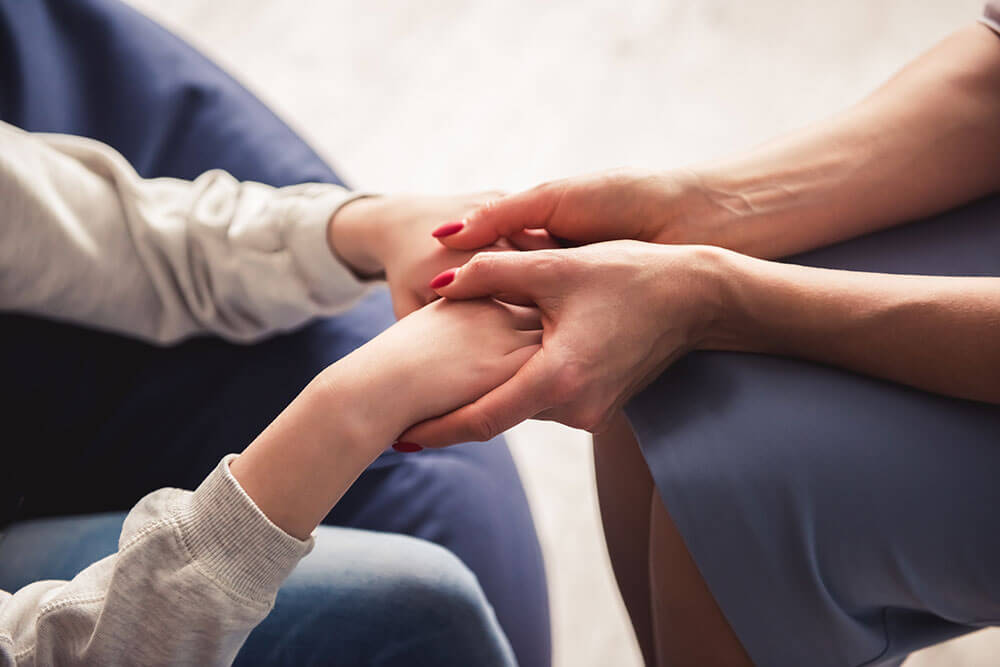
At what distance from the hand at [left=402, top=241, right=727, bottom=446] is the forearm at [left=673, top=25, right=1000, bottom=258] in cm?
11

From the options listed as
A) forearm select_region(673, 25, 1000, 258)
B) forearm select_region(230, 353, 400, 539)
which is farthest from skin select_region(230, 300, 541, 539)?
forearm select_region(673, 25, 1000, 258)

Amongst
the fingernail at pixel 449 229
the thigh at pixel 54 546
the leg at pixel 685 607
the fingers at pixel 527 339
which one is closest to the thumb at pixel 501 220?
the fingernail at pixel 449 229

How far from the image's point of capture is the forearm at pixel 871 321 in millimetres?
656

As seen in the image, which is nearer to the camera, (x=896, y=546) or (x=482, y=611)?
(x=896, y=546)

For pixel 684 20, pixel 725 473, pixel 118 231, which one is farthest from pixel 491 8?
pixel 725 473

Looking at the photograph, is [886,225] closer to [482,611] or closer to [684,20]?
[482,611]

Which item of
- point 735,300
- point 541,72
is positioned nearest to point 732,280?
point 735,300

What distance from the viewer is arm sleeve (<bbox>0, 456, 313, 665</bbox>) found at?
2.00 ft

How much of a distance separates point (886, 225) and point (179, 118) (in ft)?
2.99

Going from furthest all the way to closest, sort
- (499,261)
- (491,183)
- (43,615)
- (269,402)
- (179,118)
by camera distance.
Answer: 1. (491,183)
2. (179,118)
3. (269,402)
4. (499,261)
5. (43,615)

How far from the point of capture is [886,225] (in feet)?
2.64

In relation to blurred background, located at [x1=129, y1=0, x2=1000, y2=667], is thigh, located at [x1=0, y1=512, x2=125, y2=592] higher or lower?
lower

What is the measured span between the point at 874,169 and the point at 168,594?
0.71 metres

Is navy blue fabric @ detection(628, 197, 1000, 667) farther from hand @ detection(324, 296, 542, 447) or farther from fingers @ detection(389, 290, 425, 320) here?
fingers @ detection(389, 290, 425, 320)
